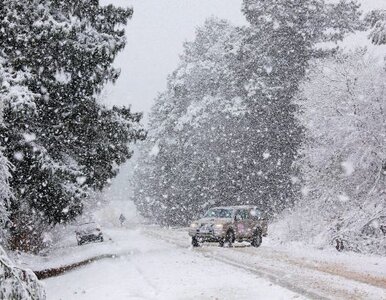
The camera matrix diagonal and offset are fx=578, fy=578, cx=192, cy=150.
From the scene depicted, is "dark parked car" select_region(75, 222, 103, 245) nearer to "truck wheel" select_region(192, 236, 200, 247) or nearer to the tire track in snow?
"truck wheel" select_region(192, 236, 200, 247)

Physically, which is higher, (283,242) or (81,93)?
(81,93)

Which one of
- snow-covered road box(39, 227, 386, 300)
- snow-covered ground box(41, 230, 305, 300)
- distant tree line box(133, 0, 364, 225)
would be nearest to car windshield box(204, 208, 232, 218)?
snow-covered road box(39, 227, 386, 300)

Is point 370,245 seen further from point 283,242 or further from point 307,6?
point 307,6

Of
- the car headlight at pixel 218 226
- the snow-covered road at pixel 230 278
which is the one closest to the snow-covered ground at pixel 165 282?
the snow-covered road at pixel 230 278

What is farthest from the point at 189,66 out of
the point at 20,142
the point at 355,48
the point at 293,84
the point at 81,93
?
the point at 20,142

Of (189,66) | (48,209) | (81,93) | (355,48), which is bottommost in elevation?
(48,209)

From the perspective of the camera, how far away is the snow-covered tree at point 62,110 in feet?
62.2

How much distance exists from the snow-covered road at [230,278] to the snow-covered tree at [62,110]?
324 centimetres

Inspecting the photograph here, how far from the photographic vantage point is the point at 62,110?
21.1 m

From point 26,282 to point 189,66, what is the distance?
42.2 meters

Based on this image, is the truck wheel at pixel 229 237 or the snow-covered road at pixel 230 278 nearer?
the snow-covered road at pixel 230 278

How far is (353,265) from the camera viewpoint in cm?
1733

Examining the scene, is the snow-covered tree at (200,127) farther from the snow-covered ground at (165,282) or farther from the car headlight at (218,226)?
the snow-covered ground at (165,282)

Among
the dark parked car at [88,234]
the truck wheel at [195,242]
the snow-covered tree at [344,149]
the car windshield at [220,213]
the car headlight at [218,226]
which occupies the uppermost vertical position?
the snow-covered tree at [344,149]
